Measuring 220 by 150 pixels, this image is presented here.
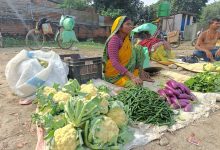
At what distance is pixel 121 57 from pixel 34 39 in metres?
5.76

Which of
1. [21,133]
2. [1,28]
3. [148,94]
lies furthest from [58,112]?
[1,28]

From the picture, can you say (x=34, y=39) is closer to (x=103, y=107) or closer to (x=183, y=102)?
(x=183, y=102)

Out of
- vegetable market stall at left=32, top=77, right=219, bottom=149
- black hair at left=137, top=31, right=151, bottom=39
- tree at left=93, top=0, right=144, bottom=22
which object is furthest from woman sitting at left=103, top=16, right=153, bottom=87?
tree at left=93, top=0, right=144, bottom=22

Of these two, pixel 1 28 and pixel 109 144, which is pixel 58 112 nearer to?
pixel 109 144

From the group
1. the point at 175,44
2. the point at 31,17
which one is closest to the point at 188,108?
the point at 175,44

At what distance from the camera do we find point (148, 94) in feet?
9.22

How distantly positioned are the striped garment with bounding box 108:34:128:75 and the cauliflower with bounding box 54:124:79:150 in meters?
2.03

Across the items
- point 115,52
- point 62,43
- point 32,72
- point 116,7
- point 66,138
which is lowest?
point 62,43

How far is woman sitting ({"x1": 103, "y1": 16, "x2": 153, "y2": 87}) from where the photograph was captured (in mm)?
3680

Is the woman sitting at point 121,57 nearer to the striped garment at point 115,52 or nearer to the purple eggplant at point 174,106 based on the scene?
the striped garment at point 115,52

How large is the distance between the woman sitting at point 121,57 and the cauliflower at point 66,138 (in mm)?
1913

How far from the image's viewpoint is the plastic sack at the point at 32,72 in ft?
10.4

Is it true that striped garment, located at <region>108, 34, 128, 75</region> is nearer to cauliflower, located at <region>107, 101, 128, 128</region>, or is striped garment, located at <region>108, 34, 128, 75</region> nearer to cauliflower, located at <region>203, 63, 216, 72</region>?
cauliflower, located at <region>107, 101, 128, 128</region>

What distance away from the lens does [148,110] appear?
105 inches
